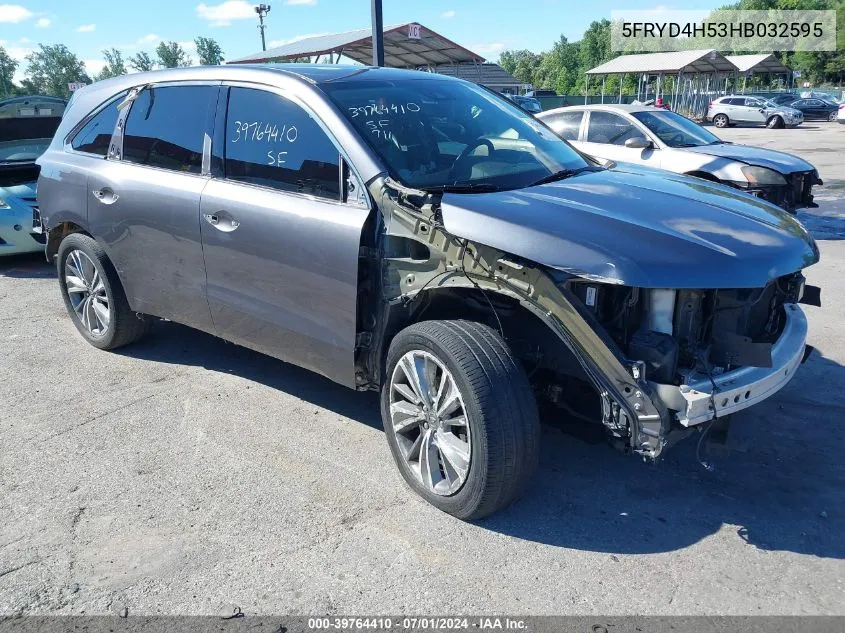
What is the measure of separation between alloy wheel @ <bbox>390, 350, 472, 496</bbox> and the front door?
359mm

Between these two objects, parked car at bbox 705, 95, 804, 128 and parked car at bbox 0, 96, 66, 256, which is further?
parked car at bbox 705, 95, 804, 128

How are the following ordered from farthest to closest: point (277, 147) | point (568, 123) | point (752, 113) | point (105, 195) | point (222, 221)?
point (752, 113) → point (568, 123) → point (105, 195) → point (222, 221) → point (277, 147)

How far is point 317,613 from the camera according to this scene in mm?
2684

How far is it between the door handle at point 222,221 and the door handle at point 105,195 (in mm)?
1036

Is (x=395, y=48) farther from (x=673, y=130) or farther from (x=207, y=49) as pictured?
(x=207, y=49)

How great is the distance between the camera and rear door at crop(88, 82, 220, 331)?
4266mm

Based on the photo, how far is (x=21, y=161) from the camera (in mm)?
8680

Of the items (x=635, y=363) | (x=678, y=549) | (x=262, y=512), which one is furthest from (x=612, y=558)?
(x=262, y=512)

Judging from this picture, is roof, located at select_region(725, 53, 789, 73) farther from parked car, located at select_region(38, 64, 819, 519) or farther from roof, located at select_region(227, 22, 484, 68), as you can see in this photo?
parked car, located at select_region(38, 64, 819, 519)

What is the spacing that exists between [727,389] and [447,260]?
1.26 meters

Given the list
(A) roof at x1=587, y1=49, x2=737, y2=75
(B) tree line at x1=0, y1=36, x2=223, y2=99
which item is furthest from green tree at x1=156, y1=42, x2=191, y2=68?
(A) roof at x1=587, y1=49, x2=737, y2=75

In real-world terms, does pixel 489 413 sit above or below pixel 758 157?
below

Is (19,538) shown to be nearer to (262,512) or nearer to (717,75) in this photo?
(262,512)

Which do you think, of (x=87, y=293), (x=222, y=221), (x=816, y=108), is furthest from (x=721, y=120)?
(x=222, y=221)
